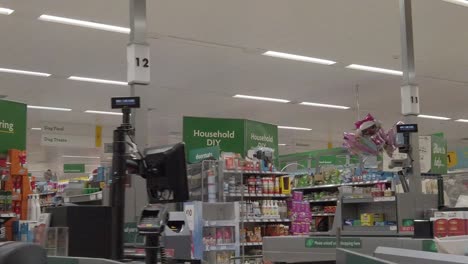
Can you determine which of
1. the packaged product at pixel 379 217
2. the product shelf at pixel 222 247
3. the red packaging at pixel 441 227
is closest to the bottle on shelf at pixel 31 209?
the product shelf at pixel 222 247

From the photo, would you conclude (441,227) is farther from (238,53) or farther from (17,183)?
(238,53)

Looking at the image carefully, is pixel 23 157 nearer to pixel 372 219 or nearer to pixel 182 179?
pixel 372 219

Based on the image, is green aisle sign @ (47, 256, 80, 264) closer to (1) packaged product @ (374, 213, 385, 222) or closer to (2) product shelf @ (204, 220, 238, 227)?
(1) packaged product @ (374, 213, 385, 222)

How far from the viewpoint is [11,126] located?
804 centimetres

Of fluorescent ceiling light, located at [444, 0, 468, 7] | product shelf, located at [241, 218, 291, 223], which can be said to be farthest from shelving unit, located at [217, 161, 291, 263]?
fluorescent ceiling light, located at [444, 0, 468, 7]

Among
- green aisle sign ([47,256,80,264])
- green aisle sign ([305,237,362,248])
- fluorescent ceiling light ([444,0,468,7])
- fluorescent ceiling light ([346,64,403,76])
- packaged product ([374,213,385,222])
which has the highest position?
fluorescent ceiling light ([444,0,468,7])

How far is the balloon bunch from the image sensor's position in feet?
18.0

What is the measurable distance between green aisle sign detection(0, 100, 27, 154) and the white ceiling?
3.38 ft

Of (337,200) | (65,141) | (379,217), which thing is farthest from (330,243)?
(65,141)

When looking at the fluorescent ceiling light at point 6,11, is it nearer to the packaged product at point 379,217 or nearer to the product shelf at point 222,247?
the product shelf at point 222,247

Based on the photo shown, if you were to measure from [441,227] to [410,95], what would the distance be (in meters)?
1.81

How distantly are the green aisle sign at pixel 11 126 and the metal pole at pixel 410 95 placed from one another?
17.3 feet

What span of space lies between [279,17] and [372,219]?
338cm

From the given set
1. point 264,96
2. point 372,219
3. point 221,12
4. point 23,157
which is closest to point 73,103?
point 264,96
